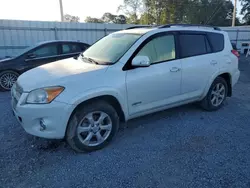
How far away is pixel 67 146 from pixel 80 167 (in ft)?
1.87

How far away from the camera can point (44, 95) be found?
8.65 ft

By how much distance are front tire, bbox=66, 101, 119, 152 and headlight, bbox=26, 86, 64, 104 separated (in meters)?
0.37

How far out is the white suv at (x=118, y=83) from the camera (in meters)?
2.67

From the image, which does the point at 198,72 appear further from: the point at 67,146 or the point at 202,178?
the point at 67,146

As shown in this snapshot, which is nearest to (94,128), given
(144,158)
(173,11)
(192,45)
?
(144,158)

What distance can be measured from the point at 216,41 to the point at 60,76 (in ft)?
10.8

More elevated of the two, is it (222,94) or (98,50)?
(98,50)

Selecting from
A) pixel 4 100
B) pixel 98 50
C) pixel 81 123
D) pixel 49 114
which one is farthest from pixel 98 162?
pixel 4 100

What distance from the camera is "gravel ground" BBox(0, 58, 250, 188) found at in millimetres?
2430

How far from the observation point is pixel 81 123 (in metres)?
2.88

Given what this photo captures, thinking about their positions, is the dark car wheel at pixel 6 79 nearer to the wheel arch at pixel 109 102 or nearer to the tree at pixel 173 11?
the wheel arch at pixel 109 102

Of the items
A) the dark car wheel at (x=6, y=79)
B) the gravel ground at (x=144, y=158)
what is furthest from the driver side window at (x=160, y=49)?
the dark car wheel at (x=6, y=79)

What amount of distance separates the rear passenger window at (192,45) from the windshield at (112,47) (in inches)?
36.4

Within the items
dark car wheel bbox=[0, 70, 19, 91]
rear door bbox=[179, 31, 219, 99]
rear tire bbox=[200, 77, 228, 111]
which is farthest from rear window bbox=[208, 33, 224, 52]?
dark car wheel bbox=[0, 70, 19, 91]
